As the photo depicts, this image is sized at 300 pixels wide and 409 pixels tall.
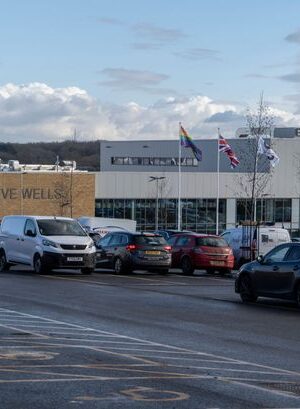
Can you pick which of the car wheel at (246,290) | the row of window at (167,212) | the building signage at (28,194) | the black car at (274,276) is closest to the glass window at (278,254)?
the black car at (274,276)

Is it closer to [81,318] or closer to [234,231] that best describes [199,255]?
[234,231]

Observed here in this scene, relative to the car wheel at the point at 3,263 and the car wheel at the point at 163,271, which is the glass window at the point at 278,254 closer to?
the car wheel at the point at 163,271

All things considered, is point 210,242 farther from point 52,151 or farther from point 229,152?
point 52,151

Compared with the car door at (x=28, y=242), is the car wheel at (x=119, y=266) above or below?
below

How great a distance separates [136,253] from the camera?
30.3 meters

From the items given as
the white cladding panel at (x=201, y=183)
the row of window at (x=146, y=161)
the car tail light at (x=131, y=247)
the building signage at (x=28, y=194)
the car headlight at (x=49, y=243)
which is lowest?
the car tail light at (x=131, y=247)

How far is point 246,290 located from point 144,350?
8937mm

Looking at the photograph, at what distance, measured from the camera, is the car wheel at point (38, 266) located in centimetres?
2847

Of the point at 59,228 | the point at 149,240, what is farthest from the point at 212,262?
the point at 59,228

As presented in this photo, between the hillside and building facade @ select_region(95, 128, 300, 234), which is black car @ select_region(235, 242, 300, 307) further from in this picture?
the hillside

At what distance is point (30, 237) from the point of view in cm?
2912

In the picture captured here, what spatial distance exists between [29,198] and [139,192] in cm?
1025

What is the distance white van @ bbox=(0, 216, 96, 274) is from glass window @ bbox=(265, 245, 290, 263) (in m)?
9.23

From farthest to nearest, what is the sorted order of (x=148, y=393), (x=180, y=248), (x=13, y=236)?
(x=180, y=248) → (x=13, y=236) → (x=148, y=393)
